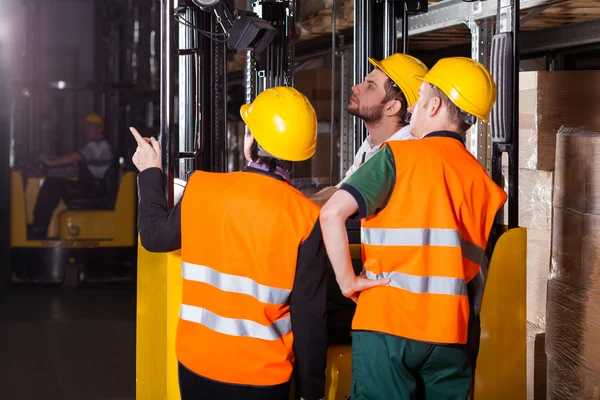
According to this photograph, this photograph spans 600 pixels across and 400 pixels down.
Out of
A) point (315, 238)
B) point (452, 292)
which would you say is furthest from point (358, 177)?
point (452, 292)

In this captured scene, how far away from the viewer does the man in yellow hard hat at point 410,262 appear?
259 centimetres

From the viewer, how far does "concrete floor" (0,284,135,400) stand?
542 cm

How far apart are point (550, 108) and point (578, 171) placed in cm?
57

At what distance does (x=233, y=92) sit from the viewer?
1376 centimetres

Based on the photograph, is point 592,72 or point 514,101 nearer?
point 514,101

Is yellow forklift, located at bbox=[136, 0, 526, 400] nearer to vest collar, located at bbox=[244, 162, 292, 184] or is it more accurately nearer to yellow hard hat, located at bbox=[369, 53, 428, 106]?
yellow hard hat, located at bbox=[369, 53, 428, 106]

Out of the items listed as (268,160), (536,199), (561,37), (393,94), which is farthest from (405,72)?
(561,37)

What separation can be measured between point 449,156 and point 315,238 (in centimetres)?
54

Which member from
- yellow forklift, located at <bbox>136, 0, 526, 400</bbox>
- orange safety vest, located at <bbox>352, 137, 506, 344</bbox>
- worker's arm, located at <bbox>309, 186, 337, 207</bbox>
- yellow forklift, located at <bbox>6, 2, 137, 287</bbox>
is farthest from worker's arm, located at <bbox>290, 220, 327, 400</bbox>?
yellow forklift, located at <bbox>6, 2, 137, 287</bbox>

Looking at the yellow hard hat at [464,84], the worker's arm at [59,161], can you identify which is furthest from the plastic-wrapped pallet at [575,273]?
the worker's arm at [59,161]

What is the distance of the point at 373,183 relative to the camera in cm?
255

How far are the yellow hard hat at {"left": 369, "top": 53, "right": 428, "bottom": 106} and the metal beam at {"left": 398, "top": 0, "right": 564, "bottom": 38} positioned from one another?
1297 mm

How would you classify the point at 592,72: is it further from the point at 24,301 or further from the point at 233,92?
the point at 233,92

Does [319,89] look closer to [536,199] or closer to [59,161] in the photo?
[59,161]
